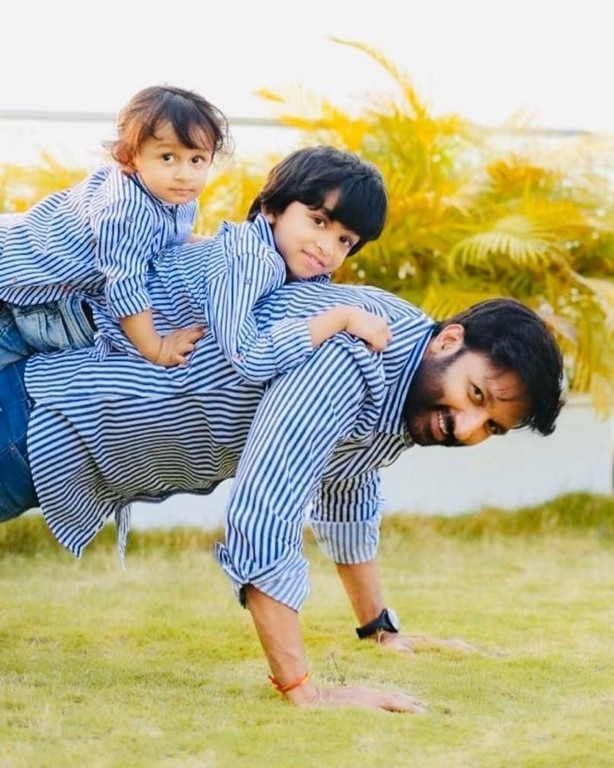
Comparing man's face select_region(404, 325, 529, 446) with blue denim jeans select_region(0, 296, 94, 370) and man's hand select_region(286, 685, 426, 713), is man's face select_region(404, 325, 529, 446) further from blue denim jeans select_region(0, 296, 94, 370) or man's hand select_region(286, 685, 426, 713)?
blue denim jeans select_region(0, 296, 94, 370)

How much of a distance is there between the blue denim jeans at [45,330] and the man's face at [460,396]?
0.75 meters

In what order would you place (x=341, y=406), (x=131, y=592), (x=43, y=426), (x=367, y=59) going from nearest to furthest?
1. (x=341, y=406)
2. (x=43, y=426)
3. (x=131, y=592)
4. (x=367, y=59)

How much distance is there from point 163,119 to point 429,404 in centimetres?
85

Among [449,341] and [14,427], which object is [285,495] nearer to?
[449,341]

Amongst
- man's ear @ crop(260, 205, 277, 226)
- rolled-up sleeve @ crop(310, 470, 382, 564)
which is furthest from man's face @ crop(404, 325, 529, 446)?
rolled-up sleeve @ crop(310, 470, 382, 564)

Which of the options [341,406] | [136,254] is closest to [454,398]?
[341,406]

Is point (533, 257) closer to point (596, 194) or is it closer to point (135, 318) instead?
point (596, 194)

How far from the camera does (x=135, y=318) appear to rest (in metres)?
3.04

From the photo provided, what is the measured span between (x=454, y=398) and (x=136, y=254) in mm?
739

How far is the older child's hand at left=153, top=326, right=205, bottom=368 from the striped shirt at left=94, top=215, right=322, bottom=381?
35 mm

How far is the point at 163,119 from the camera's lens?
3.15 meters

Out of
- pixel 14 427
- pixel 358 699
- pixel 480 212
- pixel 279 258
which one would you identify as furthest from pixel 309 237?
pixel 480 212

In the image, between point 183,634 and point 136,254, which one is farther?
point 183,634

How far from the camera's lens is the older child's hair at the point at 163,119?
10.3 feet
